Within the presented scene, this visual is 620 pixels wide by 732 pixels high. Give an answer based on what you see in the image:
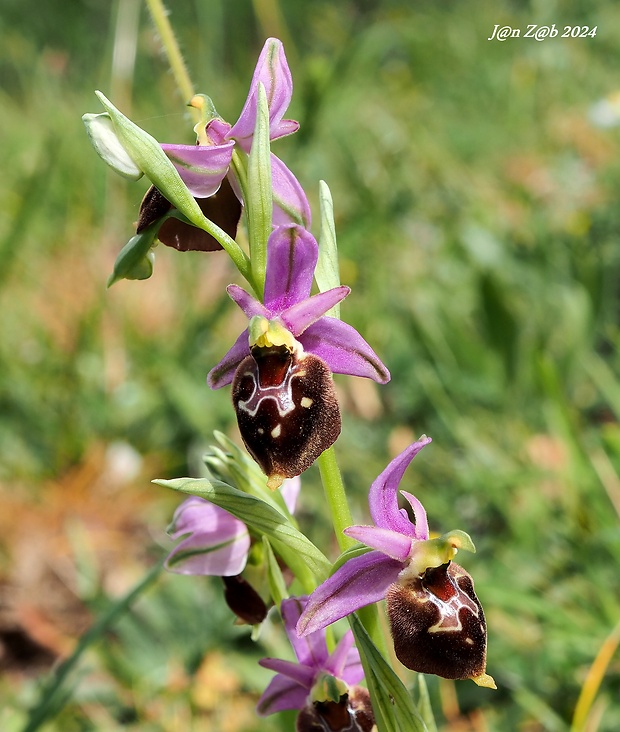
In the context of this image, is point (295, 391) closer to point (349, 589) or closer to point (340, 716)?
point (349, 589)

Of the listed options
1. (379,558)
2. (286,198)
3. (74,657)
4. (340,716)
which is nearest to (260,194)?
(286,198)

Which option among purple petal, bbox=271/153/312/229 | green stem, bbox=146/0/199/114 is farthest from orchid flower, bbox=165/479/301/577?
green stem, bbox=146/0/199/114

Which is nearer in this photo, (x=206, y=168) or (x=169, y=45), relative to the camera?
(x=206, y=168)

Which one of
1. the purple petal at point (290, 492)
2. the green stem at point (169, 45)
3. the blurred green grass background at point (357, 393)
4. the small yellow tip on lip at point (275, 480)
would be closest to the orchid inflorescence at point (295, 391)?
the small yellow tip on lip at point (275, 480)

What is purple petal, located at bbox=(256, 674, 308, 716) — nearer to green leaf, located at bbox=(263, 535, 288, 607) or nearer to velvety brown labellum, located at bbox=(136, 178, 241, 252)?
green leaf, located at bbox=(263, 535, 288, 607)

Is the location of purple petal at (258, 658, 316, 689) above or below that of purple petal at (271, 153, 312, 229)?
below
